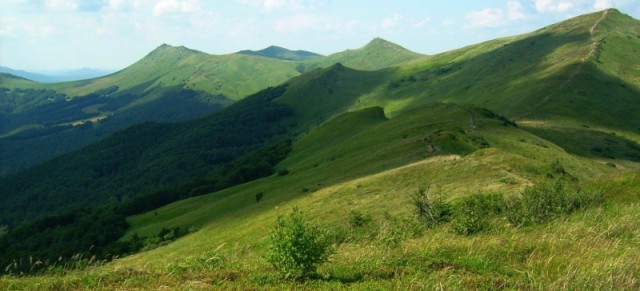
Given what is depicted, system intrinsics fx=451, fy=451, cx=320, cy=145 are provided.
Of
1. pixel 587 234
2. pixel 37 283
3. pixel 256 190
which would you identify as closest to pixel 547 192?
pixel 587 234

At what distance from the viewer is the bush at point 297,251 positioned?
13.8 m

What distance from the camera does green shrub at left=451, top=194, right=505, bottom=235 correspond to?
19.2 meters

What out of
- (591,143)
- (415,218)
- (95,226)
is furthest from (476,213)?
(95,226)

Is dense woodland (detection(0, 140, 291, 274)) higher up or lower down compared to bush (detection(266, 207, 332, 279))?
lower down

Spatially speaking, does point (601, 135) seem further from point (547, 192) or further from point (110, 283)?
point (110, 283)

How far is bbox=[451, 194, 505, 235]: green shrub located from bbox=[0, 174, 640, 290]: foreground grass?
102 centimetres

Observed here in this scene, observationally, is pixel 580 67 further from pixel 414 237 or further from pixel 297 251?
pixel 297 251

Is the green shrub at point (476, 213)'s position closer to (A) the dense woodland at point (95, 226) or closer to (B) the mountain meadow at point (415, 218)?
(B) the mountain meadow at point (415, 218)

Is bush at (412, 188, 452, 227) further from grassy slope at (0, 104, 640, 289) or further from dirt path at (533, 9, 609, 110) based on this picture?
dirt path at (533, 9, 609, 110)

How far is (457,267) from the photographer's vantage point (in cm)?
1363

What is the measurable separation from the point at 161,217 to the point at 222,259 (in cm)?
7889

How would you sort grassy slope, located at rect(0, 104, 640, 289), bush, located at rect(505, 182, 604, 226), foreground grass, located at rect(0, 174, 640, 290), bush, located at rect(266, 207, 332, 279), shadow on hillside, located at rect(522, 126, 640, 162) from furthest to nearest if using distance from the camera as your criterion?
shadow on hillside, located at rect(522, 126, 640, 162), bush, located at rect(505, 182, 604, 226), bush, located at rect(266, 207, 332, 279), grassy slope, located at rect(0, 104, 640, 289), foreground grass, located at rect(0, 174, 640, 290)

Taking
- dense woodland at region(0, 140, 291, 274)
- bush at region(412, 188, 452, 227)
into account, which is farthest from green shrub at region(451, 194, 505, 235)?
dense woodland at region(0, 140, 291, 274)

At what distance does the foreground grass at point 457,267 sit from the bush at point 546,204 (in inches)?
65.5
